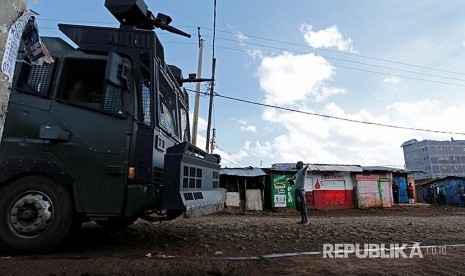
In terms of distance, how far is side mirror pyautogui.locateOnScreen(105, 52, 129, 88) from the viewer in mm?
4188

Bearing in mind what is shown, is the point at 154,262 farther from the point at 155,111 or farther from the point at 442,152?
the point at 442,152

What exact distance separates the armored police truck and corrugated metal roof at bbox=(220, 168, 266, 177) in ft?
52.8

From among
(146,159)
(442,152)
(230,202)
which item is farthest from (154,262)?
(442,152)

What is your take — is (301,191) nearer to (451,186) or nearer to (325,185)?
(325,185)

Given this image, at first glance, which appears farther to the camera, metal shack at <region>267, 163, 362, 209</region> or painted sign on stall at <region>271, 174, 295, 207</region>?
metal shack at <region>267, 163, 362, 209</region>

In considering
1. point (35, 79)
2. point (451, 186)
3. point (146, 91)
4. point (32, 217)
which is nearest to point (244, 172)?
point (146, 91)

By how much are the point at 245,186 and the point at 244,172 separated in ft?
3.26

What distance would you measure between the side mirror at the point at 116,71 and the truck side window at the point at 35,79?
1.17 meters

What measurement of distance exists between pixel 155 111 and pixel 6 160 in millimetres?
2090

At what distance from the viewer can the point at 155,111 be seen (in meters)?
4.77

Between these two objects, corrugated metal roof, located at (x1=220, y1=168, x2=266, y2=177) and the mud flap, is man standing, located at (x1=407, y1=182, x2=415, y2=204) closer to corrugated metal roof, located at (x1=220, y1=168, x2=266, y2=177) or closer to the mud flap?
corrugated metal roof, located at (x1=220, y1=168, x2=266, y2=177)

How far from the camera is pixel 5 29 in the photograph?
6.33ft

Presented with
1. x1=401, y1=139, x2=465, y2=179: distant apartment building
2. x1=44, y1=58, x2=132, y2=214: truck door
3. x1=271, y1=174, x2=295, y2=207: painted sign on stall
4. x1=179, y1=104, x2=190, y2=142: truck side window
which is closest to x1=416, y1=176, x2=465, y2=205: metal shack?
x1=271, y1=174, x2=295, y2=207: painted sign on stall

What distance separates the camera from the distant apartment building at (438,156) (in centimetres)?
6769
